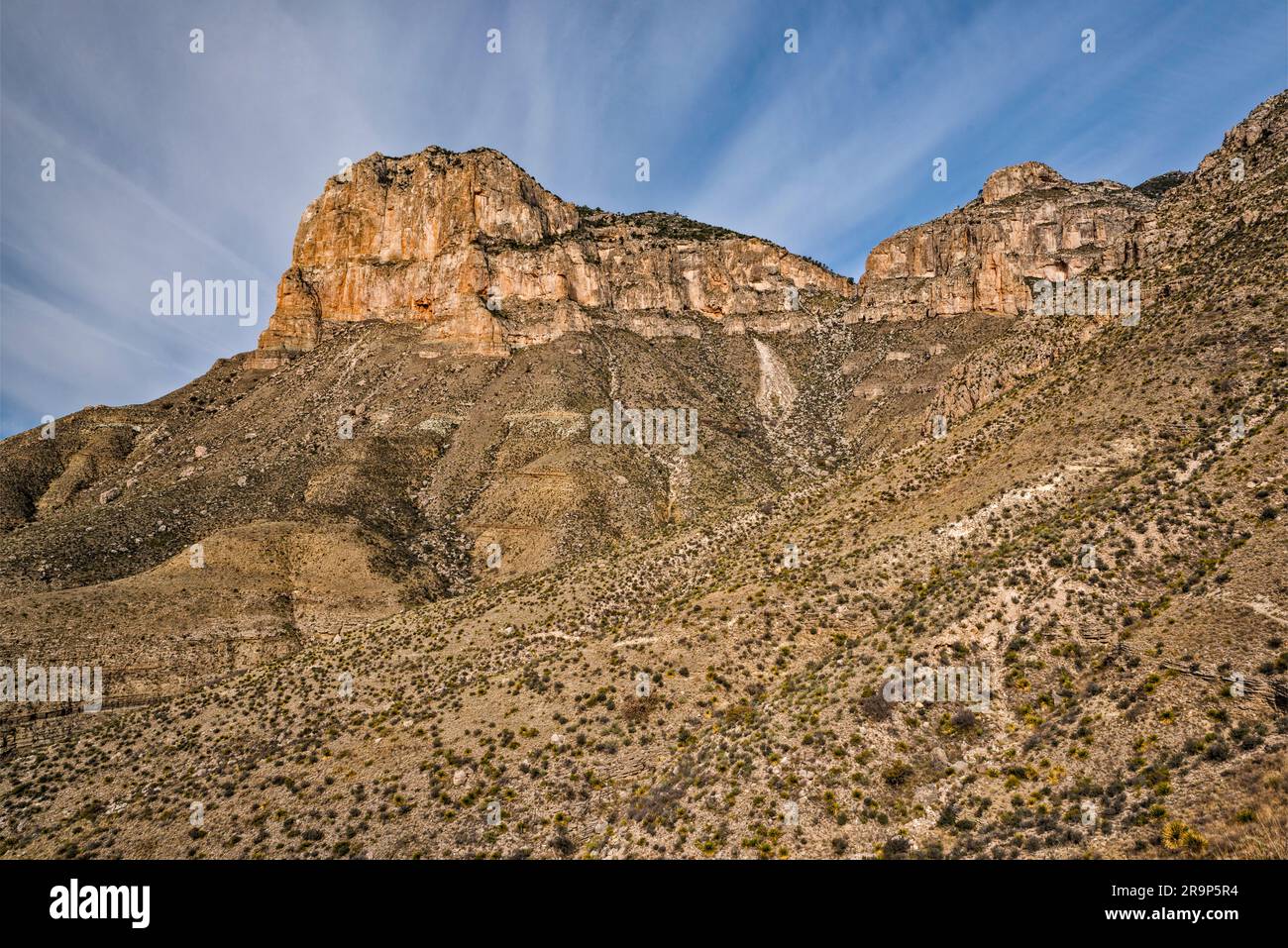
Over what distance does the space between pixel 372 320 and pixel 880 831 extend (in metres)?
91.2

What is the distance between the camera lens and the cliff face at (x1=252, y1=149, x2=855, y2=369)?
86.8m

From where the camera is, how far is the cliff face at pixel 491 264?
8675 centimetres

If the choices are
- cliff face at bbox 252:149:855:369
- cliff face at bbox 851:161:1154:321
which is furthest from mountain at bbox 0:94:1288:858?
cliff face at bbox 252:149:855:369

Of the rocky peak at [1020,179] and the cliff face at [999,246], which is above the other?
the rocky peak at [1020,179]

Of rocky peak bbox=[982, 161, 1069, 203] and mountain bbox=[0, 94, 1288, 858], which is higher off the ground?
rocky peak bbox=[982, 161, 1069, 203]

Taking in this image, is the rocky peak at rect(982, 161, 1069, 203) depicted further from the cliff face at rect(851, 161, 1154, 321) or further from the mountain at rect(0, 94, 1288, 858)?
the mountain at rect(0, 94, 1288, 858)

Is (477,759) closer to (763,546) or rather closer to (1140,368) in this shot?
(763,546)

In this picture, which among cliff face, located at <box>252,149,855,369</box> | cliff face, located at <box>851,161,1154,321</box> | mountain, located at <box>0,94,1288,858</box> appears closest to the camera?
mountain, located at <box>0,94,1288,858</box>

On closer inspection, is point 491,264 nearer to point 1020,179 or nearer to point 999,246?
point 999,246

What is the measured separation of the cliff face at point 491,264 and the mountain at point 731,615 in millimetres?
26859

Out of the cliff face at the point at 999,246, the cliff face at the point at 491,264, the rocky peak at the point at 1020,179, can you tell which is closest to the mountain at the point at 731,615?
the cliff face at the point at 999,246

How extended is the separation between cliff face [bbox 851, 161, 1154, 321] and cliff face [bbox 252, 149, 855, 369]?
9293 mm

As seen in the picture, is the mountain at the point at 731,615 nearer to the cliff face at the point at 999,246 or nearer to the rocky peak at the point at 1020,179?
the cliff face at the point at 999,246

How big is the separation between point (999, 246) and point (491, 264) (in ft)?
209
